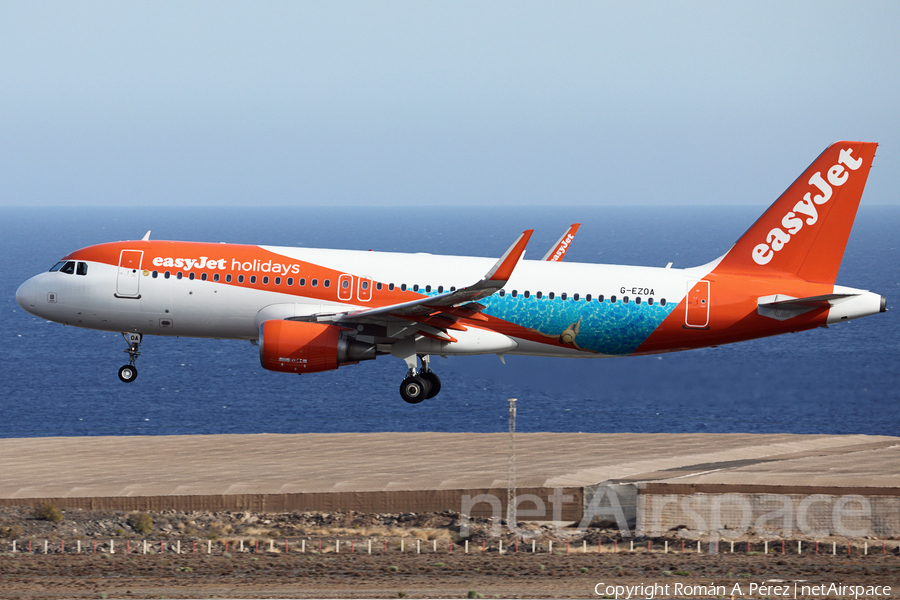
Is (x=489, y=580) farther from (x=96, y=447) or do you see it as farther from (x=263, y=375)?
(x=263, y=375)

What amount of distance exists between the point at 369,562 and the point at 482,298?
1096 centimetres

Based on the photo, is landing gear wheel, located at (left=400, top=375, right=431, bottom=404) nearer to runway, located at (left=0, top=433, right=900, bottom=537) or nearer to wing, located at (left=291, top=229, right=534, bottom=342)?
wing, located at (left=291, top=229, right=534, bottom=342)

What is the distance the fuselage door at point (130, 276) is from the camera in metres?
45.7

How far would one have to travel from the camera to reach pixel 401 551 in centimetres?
4506

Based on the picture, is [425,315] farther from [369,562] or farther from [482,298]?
[369,562]

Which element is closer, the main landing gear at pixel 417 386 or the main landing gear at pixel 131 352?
the main landing gear at pixel 417 386

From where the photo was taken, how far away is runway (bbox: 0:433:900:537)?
4978 centimetres

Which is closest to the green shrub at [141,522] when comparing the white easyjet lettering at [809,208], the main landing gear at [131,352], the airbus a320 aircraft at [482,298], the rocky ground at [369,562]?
the rocky ground at [369,562]

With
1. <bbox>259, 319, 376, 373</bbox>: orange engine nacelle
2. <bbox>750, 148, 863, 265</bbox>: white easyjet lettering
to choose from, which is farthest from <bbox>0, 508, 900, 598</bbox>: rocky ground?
<bbox>750, 148, 863, 265</bbox>: white easyjet lettering

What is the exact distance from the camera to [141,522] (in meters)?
48.5

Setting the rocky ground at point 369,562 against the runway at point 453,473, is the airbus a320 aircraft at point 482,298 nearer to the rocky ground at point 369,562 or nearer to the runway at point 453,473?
the rocky ground at point 369,562

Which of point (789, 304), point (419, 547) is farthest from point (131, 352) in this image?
point (789, 304)

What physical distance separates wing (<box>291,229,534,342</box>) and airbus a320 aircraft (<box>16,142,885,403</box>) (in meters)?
0.07

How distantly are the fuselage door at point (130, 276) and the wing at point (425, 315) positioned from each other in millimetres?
7028
